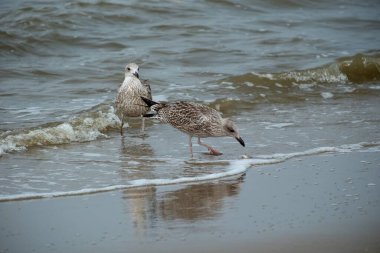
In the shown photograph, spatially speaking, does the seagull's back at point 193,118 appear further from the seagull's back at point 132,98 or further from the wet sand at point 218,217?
the wet sand at point 218,217

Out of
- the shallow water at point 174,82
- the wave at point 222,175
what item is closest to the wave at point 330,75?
the shallow water at point 174,82

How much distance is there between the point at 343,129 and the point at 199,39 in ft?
21.2

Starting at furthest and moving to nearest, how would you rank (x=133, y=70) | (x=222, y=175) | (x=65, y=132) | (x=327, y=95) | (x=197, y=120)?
(x=327, y=95), (x=133, y=70), (x=65, y=132), (x=197, y=120), (x=222, y=175)

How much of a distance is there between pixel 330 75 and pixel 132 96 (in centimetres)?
447

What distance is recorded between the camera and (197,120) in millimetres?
8672

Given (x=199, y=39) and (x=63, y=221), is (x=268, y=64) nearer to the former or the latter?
(x=199, y=39)

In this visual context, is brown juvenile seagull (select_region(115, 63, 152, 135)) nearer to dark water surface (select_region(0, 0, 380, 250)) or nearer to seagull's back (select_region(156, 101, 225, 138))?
dark water surface (select_region(0, 0, 380, 250))

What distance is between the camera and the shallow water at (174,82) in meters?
8.02

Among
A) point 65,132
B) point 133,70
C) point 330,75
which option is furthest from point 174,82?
point 65,132

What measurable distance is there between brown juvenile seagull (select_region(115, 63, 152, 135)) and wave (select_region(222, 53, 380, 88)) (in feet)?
8.67

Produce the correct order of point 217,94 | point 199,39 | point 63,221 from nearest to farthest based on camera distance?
point 63,221 < point 217,94 < point 199,39

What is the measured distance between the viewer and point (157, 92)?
466 inches

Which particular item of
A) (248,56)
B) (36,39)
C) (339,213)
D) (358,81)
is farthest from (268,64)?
(339,213)

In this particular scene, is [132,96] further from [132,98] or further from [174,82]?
[174,82]
